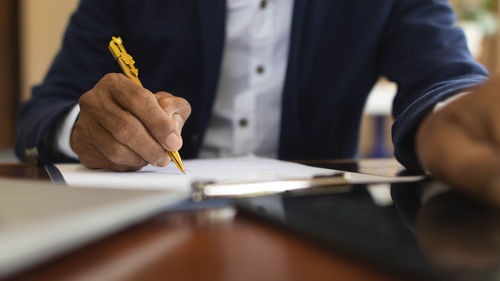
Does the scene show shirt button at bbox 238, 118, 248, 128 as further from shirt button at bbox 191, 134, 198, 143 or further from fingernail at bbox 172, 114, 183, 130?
fingernail at bbox 172, 114, 183, 130

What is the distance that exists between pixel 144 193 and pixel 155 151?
153mm

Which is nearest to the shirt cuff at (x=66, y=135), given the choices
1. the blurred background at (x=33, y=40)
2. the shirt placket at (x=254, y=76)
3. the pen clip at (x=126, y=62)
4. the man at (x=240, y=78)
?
the man at (x=240, y=78)

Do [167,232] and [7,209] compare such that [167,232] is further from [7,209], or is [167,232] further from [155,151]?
[155,151]

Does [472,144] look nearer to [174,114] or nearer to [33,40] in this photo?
[174,114]

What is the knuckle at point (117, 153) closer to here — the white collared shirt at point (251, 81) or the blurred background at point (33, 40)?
the white collared shirt at point (251, 81)

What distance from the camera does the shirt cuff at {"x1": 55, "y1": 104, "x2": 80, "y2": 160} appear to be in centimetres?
43

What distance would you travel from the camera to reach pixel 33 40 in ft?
7.96

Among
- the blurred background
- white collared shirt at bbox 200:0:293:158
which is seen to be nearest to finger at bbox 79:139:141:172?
white collared shirt at bbox 200:0:293:158

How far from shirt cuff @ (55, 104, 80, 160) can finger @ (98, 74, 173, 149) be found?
0.11 meters

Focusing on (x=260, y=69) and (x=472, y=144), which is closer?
(x=472, y=144)

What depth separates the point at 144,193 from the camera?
17 cm

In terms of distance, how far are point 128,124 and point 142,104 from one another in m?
0.02

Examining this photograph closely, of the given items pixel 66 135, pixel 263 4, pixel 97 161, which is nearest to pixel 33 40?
pixel 263 4

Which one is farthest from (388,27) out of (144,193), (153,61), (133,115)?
(144,193)
